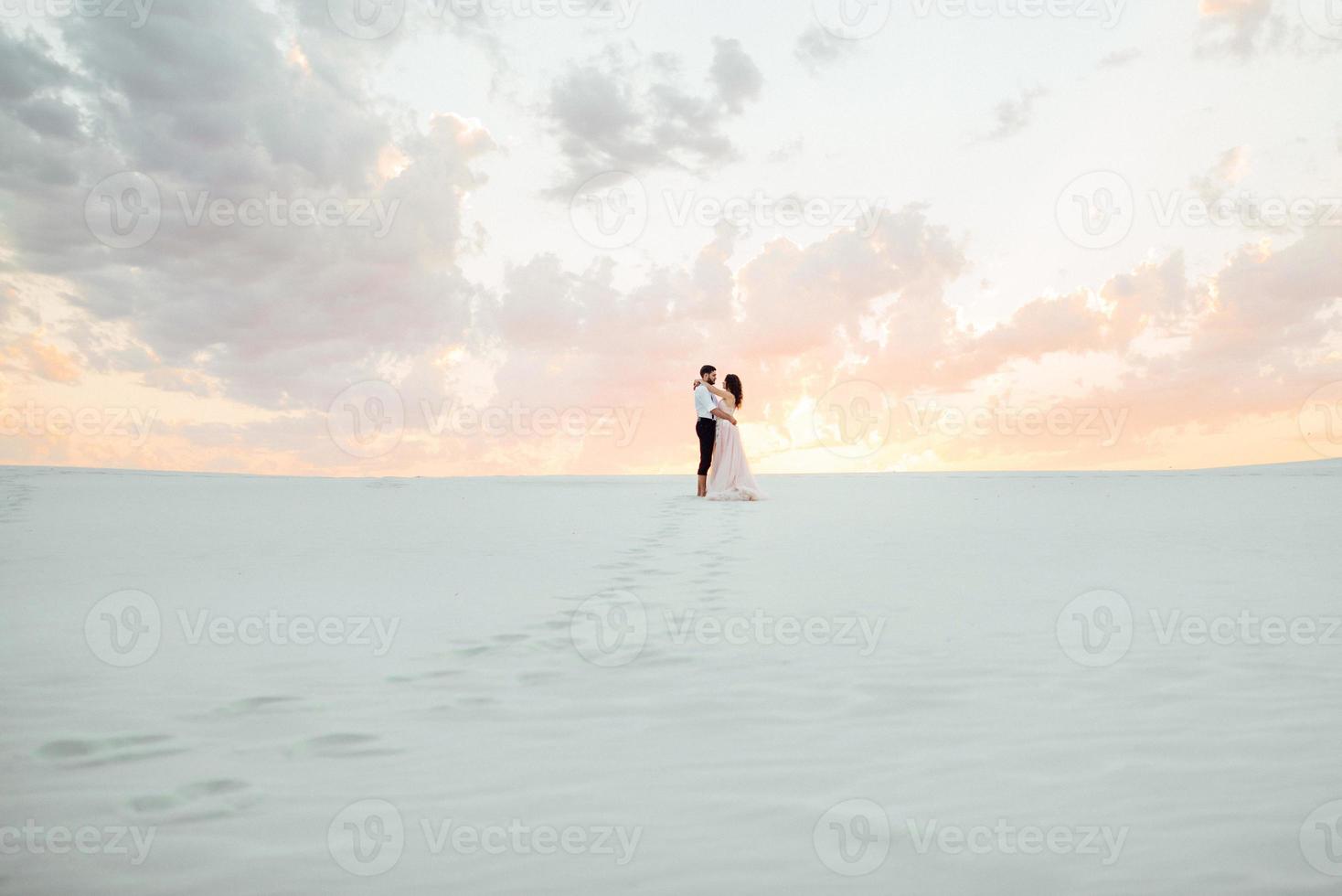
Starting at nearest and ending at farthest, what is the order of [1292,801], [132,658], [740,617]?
1. [1292,801]
2. [132,658]
3. [740,617]

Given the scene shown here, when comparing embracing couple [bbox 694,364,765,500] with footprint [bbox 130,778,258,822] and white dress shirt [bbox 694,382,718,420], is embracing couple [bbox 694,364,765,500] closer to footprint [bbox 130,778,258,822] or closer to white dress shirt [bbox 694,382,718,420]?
white dress shirt [bbox 694,382,718,420]

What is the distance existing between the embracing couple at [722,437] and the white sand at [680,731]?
7.02 metres

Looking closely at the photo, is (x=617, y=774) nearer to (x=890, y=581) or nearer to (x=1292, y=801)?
(x=1292, y=801)

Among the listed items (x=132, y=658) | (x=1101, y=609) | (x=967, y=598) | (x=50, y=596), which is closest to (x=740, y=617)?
(x=967, y=598)

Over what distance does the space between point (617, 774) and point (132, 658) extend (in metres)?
2.90

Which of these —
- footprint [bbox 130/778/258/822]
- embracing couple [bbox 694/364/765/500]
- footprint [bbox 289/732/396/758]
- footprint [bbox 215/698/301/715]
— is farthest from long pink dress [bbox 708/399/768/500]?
footprint [bbox 130/778/258/822]

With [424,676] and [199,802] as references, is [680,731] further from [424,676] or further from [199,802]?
[199,802]

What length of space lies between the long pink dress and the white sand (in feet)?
23.1

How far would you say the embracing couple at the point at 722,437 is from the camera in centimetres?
1387

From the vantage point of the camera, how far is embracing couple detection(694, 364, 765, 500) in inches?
546

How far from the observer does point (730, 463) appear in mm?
14156

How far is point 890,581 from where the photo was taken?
5.90m

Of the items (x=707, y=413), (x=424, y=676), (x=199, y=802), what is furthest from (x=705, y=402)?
(x=199, y=802)

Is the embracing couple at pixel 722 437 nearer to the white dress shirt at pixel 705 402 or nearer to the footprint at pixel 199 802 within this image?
the white dress shirt at pixel 705 402
